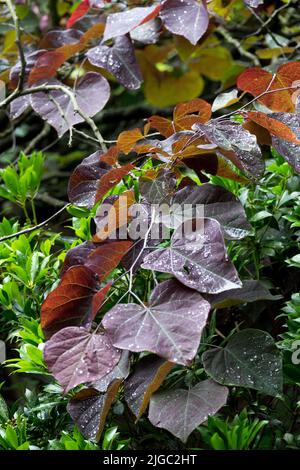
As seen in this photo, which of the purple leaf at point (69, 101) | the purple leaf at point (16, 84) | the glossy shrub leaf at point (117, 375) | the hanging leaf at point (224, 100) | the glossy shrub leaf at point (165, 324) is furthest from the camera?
the purple leaf at point (16, 84)

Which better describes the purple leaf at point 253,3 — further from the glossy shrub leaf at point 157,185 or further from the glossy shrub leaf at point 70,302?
the glossy shrub leaf at point 70,302

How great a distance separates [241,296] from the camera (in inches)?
38.5

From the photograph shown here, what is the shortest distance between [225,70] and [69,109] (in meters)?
0.97

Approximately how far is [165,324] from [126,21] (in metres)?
0.80

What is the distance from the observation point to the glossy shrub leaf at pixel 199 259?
86 cm

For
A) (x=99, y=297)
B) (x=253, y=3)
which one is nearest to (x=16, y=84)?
(x=253, y=3)

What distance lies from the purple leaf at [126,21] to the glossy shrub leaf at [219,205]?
1.70ft

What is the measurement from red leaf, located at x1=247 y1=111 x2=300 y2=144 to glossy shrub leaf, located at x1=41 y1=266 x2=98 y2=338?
33cm

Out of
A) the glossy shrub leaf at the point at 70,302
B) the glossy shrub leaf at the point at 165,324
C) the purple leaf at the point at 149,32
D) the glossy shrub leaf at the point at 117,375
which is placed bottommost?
the glossy shrub leaf at the point at 117,375

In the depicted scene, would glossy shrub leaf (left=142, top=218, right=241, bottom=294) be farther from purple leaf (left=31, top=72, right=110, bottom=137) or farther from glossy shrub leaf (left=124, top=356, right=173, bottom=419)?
purple leaf (left=31, top=72, right=110, bottom=137)

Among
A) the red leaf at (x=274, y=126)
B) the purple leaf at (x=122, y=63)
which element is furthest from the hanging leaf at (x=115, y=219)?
the purple leaf at (x=122, y=63)

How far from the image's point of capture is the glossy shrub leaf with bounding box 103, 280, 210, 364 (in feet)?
2.61

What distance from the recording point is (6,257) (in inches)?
46.9

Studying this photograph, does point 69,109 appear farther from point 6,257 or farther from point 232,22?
point 232,22
